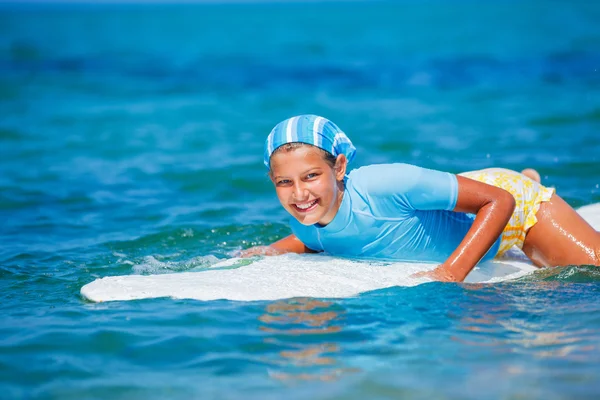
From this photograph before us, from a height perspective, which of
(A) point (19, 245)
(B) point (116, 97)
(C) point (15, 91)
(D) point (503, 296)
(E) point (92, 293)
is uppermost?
(C) point (15, 91)

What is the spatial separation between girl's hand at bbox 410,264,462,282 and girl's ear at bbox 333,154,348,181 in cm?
78

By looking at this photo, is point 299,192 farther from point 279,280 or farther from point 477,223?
point 477,223

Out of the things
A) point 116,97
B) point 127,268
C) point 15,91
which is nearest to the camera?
point 127,268

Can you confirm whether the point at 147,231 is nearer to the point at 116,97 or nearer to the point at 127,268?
the point at 127,268

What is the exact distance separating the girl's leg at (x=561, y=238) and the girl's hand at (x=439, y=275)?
0.82 meters

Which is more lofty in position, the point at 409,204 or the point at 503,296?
the point at 409,204

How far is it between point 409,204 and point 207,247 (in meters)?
2.25

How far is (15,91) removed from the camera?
1897 cm

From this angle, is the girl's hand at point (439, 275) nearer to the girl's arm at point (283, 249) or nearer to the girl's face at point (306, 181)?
the girl's face at point (306, 181)

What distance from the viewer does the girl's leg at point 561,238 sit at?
5.49 meters

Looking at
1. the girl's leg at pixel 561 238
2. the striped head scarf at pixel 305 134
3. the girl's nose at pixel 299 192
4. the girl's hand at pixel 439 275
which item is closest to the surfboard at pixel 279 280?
the girl's hand at pixel 439 275

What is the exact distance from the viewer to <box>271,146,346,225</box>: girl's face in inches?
197

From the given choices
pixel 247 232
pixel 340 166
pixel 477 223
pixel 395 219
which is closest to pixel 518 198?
pixel 477 223


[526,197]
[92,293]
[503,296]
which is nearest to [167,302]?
[92,293]
